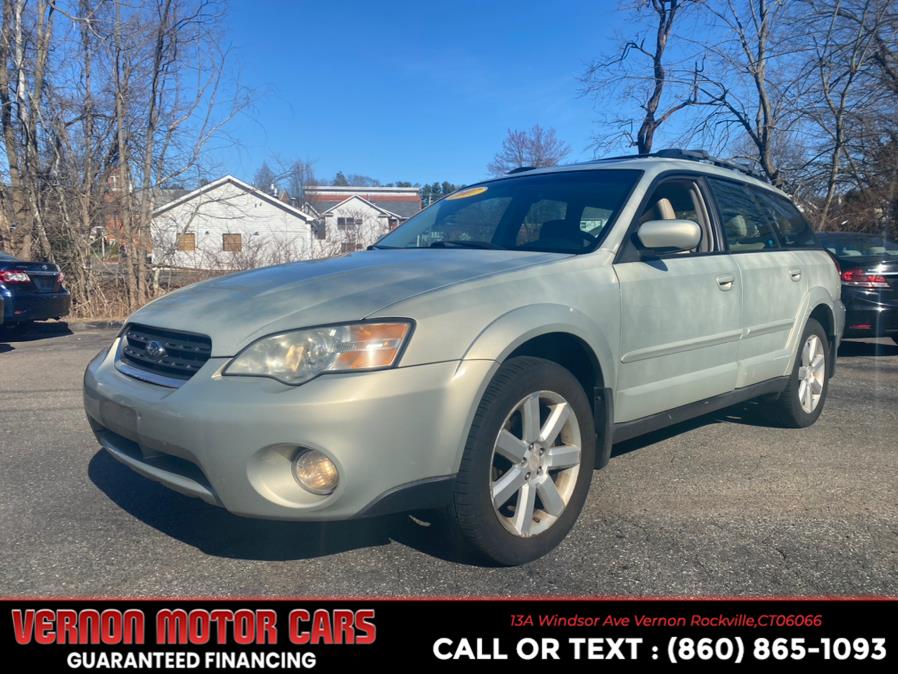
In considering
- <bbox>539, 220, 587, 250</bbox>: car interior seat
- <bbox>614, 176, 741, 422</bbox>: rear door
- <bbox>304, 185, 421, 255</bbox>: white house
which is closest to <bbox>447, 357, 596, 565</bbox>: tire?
<bbox>614, 176, 741, 422</bbox>: rear door

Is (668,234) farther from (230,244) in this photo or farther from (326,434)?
(230,244)

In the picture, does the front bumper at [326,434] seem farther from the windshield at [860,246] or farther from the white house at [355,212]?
the windshield at [860,246]

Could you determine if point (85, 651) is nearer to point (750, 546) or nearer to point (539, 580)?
point (539, 580)

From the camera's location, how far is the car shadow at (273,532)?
2.80 meters

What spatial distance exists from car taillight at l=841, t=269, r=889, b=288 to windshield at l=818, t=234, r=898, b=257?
0.31 meters

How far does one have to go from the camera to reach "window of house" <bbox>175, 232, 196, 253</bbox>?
13445mm

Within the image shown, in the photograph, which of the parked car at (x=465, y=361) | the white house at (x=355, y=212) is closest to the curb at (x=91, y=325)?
the white house at (x=355, y=212)

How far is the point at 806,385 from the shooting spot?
4750 millimetres

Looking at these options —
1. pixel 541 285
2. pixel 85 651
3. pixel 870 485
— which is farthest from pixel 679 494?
pixel 85 651

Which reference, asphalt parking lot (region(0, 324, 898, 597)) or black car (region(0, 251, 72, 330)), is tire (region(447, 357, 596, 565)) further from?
black car (region(0, 251, 72, 330))

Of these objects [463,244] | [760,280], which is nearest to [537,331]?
[463,244]

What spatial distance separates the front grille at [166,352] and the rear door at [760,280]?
299 centimetres

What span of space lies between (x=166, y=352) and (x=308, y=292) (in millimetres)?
618

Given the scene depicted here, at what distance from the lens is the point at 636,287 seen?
3.24m
